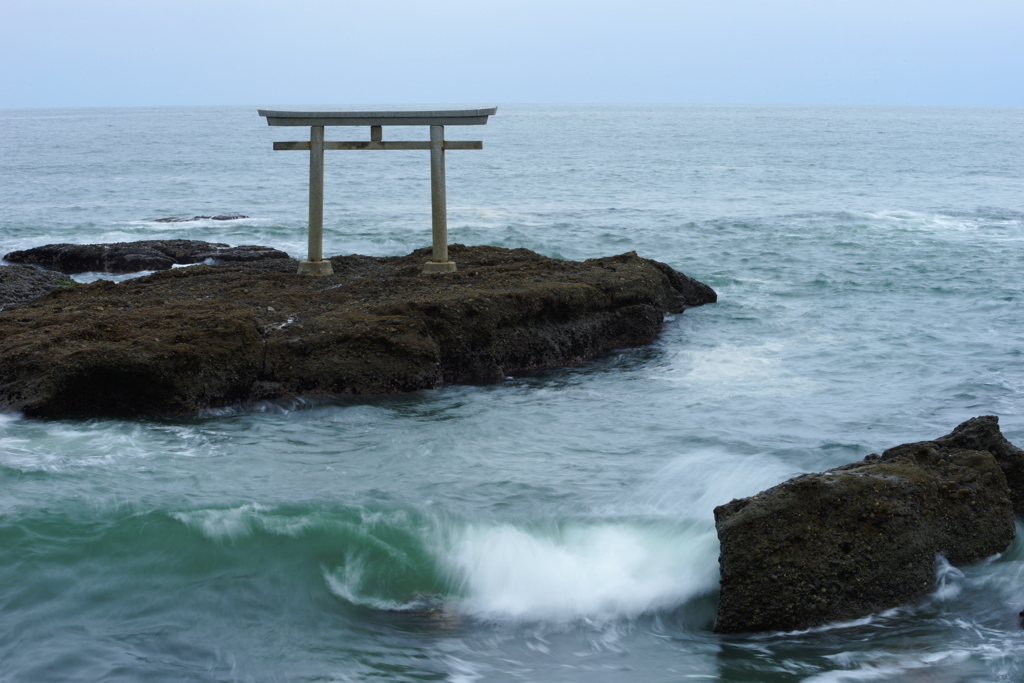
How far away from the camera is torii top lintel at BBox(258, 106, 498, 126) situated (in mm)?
10578

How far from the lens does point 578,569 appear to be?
556cm

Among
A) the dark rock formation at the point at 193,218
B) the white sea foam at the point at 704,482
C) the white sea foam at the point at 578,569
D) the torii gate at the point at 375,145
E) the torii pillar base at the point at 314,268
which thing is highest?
the torii gate at the point at 375,145

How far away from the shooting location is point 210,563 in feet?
18.1

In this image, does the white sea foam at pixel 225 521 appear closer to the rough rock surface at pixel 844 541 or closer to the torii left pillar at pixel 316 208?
the rough rock surface at pixel 844 541

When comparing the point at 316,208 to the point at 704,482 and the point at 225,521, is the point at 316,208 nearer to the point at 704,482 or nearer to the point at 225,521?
the point at 225,521

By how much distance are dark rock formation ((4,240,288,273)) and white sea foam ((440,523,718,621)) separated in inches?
391

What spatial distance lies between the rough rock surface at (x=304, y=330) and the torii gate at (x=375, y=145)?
0.37 m

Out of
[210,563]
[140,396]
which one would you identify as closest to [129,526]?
[210,563]

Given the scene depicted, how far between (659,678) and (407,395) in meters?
4.49

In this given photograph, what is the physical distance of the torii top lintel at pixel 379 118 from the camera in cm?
1058

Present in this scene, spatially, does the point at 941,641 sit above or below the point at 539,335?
below

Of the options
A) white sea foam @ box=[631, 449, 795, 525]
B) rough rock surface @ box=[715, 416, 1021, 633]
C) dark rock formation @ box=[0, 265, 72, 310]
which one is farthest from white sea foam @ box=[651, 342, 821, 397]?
dark rock formation @ box=[0, 265, 72, 310]

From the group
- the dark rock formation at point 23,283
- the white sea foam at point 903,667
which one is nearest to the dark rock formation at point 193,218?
the dark rock formation at point 23,283

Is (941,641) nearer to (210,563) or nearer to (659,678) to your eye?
(659,678)
